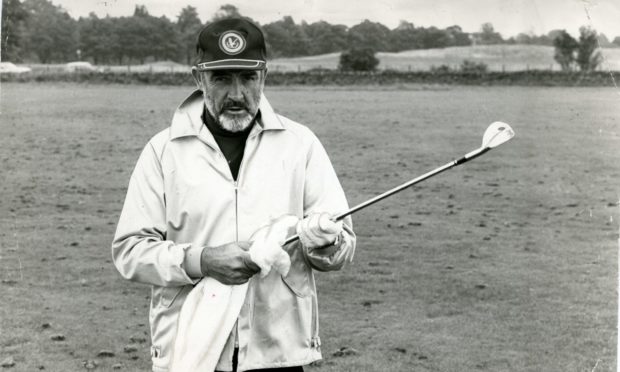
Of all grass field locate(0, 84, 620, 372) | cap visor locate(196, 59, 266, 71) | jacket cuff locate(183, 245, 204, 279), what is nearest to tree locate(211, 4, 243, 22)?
grass field locate(0, 84, 620, 372)

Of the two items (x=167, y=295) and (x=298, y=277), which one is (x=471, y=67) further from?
(x=167, y=295)

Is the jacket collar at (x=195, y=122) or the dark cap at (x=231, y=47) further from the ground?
the dark cap at (x=231, y=47)

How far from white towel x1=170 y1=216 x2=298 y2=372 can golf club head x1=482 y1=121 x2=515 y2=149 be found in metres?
0.70

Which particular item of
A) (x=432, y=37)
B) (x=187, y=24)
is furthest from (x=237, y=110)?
(x=432, y=37)

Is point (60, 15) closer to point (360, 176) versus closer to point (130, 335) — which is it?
point (360, 176)

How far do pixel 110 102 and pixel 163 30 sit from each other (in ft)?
13.0

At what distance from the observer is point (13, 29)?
607 inches

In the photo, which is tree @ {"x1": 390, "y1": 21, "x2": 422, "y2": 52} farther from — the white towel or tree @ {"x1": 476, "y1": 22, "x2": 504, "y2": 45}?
the white towel

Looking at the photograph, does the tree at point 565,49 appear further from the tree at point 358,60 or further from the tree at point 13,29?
the tree at point 13,29

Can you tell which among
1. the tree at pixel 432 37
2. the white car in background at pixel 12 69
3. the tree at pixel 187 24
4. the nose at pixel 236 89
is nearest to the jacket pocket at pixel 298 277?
the nose at pixel 236 89

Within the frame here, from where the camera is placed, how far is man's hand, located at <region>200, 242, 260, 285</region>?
2.62 metres

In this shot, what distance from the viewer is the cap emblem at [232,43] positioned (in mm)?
2826

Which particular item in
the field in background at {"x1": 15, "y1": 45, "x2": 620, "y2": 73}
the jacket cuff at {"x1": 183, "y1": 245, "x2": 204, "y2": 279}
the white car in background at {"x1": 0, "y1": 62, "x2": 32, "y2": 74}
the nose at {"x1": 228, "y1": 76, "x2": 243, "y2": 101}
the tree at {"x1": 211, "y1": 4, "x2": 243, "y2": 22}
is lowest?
the jacket cuff at {"x1": 183, "y1": 245, "x2": 204, "y2": 279}

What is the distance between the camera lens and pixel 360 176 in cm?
1312
